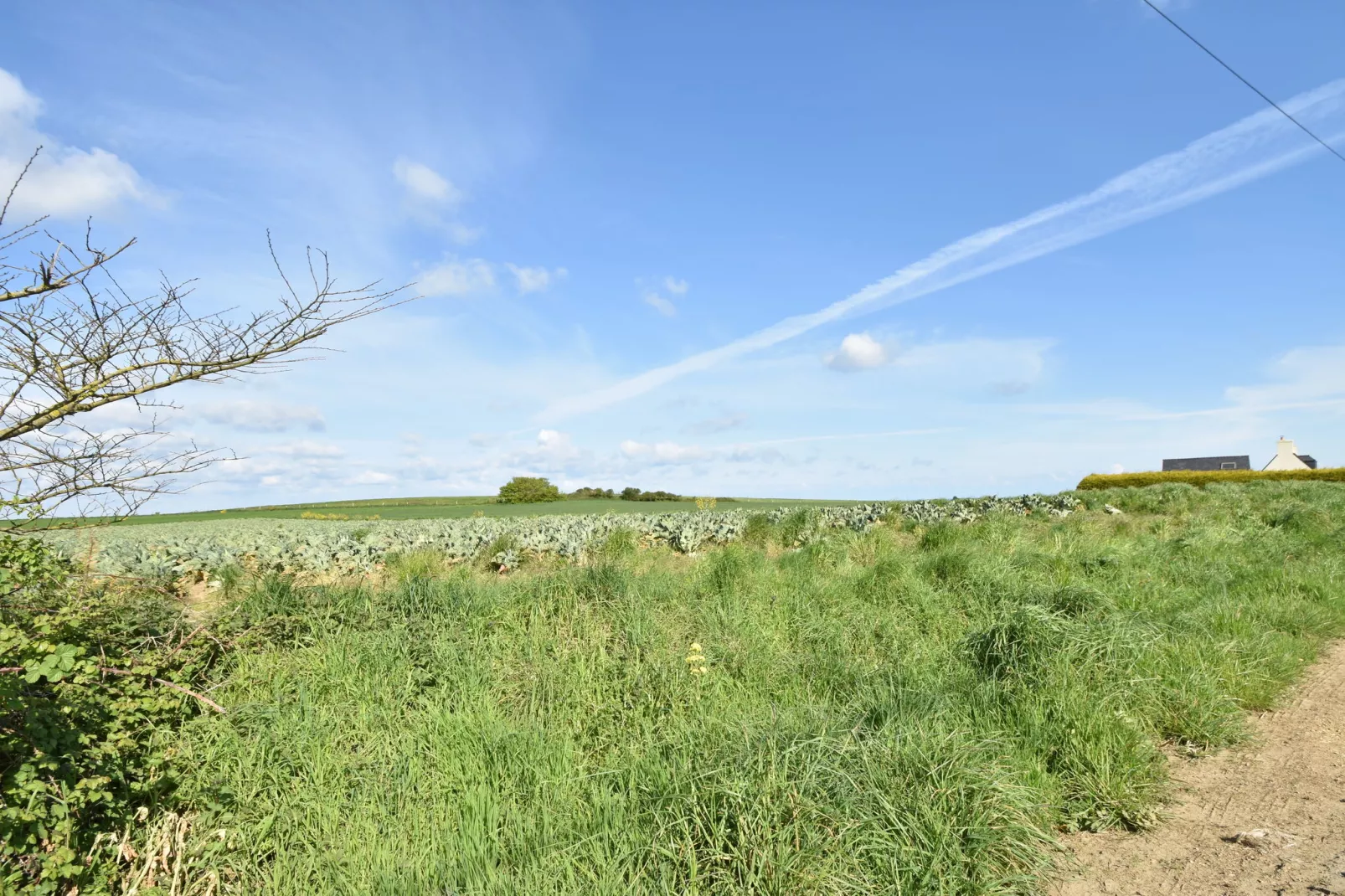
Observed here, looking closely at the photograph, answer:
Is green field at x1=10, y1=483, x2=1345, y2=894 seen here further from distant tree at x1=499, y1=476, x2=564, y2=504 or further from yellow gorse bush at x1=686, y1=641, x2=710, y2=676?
distant tree at x1=499, y1=476, x2=564, y2=504

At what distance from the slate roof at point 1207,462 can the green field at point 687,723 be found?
150 feet

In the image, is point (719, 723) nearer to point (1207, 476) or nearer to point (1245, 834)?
point (1245, 834)

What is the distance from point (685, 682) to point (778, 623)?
5.34ft

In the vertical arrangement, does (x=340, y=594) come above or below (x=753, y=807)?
above

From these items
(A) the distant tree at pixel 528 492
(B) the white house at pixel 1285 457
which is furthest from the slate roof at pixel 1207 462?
(A) the distant tree at pixel 528 492

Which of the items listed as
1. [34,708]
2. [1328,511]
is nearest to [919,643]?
[34,708]

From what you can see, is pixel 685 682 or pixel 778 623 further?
pixel 778 623

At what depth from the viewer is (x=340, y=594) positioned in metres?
6.41

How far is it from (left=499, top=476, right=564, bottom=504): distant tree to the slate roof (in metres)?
39.8

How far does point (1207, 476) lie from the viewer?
33.1 m

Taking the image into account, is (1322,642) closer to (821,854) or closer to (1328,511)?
(821,854)

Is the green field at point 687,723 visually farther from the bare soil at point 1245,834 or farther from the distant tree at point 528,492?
the distant tree at point 528,492

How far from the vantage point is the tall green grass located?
332 centimetres

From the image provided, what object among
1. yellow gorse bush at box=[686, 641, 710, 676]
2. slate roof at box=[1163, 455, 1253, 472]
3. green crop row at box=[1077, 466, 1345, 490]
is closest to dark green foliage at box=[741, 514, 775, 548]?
yellow gorse bush at box=[686, 641, 710, 676]
